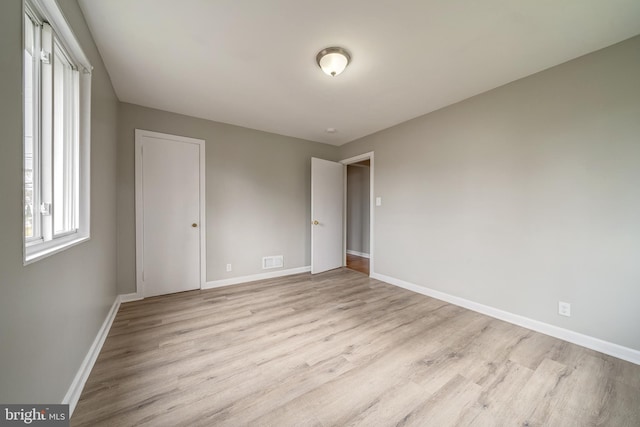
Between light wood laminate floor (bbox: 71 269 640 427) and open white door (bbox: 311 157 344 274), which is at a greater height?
open white door (bbox: 311 157 344 274)

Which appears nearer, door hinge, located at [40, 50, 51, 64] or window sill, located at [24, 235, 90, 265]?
window sill, located at [24, 235, 90, 265]

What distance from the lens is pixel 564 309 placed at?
80.0 inches

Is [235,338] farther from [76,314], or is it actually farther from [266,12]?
[266,12]

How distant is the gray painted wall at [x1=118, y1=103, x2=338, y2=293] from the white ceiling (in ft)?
1.49

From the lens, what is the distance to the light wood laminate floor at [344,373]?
4.19 feet

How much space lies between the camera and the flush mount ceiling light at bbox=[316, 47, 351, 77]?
6.10 feet

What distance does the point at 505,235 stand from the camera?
2389 millimetres

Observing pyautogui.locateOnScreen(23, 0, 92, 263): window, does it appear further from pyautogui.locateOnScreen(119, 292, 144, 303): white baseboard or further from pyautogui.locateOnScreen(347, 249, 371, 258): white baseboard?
pyautogui.locateOnScreen(347, 249, 371, 258): white baseboard

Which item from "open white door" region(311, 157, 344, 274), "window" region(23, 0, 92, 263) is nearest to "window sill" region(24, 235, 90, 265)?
"window" region(23, 0, 92, 263)

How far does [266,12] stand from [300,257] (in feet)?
11.2

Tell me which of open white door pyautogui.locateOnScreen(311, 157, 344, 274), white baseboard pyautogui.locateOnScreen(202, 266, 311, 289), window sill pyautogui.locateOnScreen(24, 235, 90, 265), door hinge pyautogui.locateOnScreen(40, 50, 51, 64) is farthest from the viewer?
open white door pyautogui.locateOnScreen(311, 157, 344, 274)

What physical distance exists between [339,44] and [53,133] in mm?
1979

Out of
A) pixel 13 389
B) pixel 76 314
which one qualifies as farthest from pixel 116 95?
pixel 13 389

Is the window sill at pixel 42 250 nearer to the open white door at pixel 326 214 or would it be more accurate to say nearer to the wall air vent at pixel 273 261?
the wall air vent at pixel 273 261
